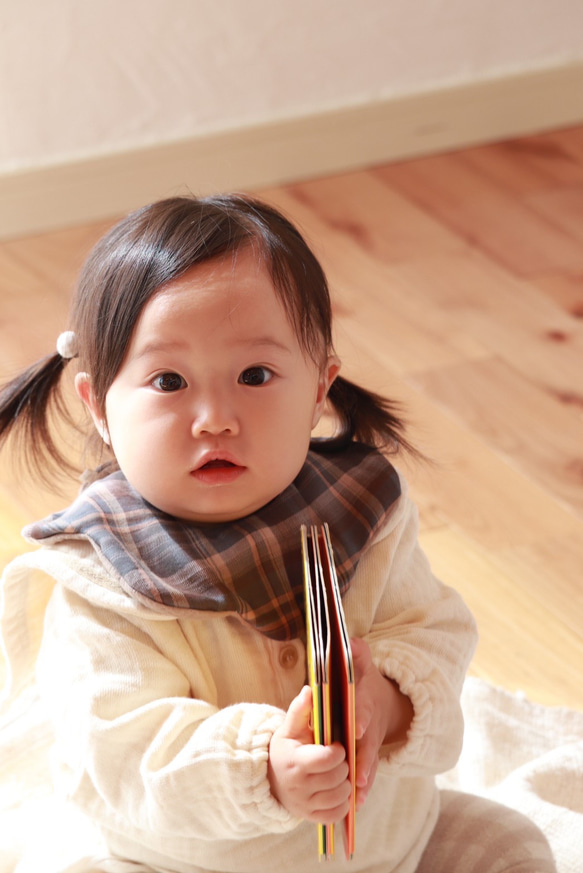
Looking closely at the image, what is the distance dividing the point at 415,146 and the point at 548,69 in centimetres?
35

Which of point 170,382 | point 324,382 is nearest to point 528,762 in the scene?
point 324,382

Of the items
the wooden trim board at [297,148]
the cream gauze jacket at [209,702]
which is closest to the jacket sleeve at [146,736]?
the cream gauze jacket at [209,702]

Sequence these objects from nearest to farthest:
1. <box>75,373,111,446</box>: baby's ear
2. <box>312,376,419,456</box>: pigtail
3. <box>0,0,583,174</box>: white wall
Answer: <box>75,373,111,446</box>: baby's ear, <box>312,376,419,456</box>: pigtail, <box>0,0,583,174</box>: white wall

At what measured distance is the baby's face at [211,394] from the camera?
83cm

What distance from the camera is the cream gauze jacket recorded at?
31.1 inches

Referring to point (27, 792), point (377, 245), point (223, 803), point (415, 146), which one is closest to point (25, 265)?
point (377, 245)

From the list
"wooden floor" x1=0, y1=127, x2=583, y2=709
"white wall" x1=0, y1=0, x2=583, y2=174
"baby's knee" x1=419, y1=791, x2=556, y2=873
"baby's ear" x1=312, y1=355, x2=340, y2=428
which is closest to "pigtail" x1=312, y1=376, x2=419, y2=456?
"baby's ear" x1=312, y1=355, x2=340, y2=428

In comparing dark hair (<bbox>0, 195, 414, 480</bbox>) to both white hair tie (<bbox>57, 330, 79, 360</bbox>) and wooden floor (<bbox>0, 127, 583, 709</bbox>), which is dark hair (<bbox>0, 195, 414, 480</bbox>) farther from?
wooden floor (<bbox>0, 127, 583, 709</bbox>)

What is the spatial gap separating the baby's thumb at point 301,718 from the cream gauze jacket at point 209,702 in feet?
0.10

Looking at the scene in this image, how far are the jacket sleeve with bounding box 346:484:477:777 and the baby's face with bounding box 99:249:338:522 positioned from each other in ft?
0.37

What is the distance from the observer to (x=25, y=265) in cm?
215

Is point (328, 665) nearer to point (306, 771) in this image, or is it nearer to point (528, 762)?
point (306, 771)

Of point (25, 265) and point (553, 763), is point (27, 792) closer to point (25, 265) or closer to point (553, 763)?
point (553, 763)

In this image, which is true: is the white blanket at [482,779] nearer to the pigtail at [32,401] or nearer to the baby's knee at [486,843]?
the baby's knee at [486,843]
